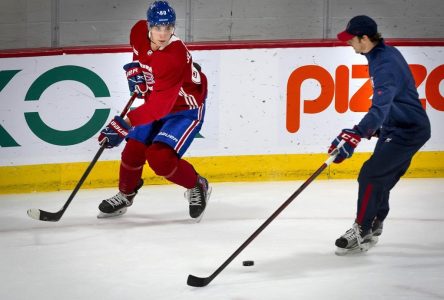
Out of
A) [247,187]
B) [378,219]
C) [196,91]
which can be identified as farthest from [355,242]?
[247,187]

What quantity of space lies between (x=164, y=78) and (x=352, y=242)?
4.32ft

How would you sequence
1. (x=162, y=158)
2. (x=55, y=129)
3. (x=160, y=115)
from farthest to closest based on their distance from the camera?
(x=55, y=129) < (x=162, y=158) < (x=160, y=115)

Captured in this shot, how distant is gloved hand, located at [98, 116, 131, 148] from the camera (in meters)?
5.45

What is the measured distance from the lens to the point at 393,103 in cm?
492

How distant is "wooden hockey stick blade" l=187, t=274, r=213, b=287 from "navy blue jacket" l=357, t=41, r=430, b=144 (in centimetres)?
97

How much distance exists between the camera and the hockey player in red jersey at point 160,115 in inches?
215

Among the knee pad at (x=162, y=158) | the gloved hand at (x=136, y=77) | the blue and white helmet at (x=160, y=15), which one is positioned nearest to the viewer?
the blue and white helmet at (x=160, y=15)

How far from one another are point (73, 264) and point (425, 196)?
255cm

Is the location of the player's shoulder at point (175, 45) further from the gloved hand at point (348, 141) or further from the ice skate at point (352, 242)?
the ice skate at point (352, 242)

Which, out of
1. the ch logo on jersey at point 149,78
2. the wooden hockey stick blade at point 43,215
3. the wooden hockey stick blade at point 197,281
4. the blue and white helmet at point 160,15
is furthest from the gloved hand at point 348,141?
the wooden hockey stick blade at point 43,215

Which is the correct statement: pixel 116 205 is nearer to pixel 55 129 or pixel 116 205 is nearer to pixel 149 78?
pixel 149 78

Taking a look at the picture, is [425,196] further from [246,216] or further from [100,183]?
[100,183]

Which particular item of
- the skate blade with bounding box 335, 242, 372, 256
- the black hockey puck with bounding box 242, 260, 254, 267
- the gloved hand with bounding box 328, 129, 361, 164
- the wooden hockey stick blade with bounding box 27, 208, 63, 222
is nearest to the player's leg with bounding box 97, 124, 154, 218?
the wooden hockey stick blade with bounding box 27, 208, 63, 222

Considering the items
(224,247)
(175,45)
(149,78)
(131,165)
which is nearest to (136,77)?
(149,78)
